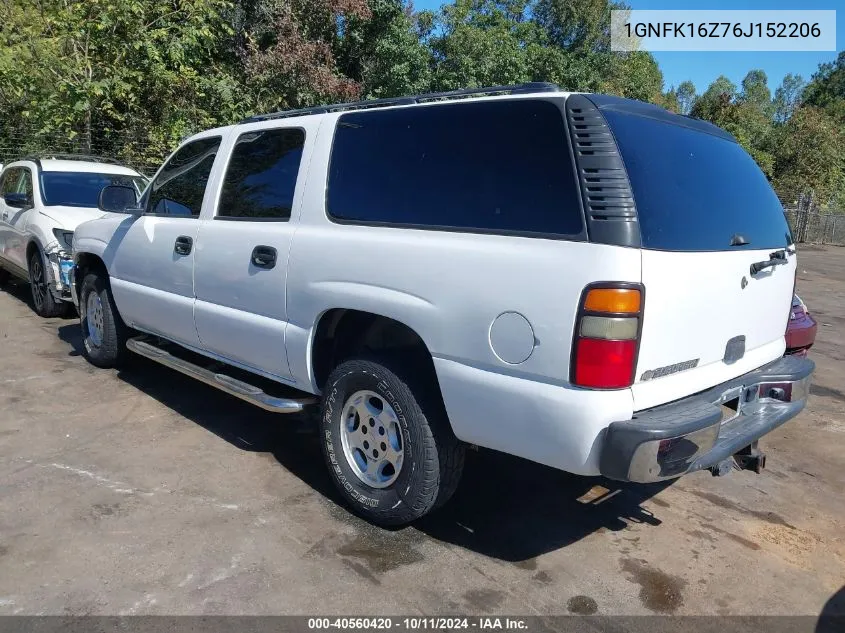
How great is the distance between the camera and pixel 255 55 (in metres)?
15.2

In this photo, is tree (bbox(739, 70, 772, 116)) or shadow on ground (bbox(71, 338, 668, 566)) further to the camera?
tree (bbox(739, 70, 772, 116))

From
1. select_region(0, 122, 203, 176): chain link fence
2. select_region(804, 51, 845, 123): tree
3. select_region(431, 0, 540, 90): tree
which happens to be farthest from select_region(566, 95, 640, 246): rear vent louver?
select_region(804, 51, 845, 123): tree

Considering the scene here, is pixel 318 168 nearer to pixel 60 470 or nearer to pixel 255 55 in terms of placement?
pixel 60 470

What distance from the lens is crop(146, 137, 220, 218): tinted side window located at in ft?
15.2

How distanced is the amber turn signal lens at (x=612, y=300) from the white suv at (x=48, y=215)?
5.96 metres

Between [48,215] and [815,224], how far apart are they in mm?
24758

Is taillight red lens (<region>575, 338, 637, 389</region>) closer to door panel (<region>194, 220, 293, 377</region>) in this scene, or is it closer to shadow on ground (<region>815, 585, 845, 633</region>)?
shadow on ground (<region>815, 585, 845, 633</region>)

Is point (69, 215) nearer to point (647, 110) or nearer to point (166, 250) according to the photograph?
point (166, 250)

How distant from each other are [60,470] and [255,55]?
13.0m

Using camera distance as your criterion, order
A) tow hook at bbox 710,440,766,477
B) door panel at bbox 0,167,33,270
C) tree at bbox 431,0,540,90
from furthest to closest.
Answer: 1. tree at bbox 431,0,540,90
2. door panel at bbox 0,167,33,270
3. tow hook at bbox 710,440,766,477

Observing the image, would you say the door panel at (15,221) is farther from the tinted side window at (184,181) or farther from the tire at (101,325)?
the tinted side window at (184,181)

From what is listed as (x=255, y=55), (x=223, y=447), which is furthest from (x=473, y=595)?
(x=255, y=55)

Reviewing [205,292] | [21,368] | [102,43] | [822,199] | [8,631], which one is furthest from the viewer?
[822,199]

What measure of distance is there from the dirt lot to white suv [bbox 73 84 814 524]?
0.40 m
